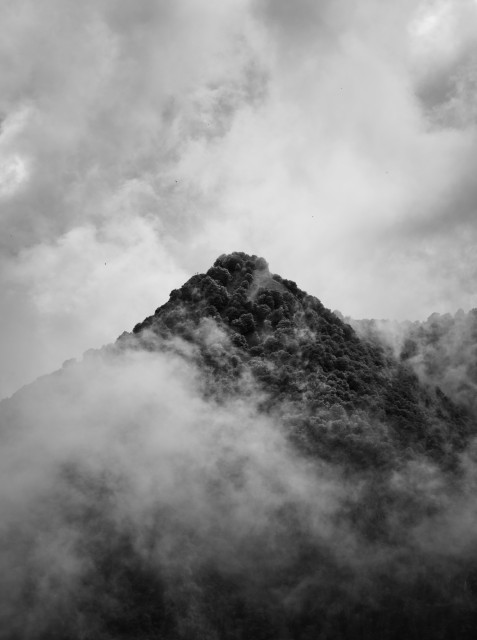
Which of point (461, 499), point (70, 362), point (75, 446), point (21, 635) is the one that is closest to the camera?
point (21, 635)

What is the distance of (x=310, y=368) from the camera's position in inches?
3752

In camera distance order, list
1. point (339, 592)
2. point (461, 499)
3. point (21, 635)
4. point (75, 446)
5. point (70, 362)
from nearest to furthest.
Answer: point (21, 635), point (339, 592), point (461, 499), point (75, 446), point (70, 362)

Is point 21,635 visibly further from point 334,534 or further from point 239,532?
point 334,534

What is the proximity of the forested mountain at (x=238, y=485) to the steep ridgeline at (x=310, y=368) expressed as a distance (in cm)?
27

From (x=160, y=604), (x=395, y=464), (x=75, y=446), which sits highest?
(x=395, y=464)

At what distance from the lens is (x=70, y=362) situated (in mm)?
112188

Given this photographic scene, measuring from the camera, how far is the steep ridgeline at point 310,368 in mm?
87625

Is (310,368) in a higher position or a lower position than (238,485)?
higher

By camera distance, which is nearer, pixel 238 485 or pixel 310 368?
pixel 238 485

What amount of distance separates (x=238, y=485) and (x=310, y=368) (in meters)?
21.1

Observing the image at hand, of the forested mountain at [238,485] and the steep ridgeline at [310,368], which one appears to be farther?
the steep ridgeline at [310,368]

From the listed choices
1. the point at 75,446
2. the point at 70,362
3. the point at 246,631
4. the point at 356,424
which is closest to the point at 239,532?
the point at 246,631

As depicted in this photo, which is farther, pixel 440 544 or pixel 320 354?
pixel 320 354

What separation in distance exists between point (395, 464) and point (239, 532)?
22.7 metres
